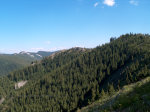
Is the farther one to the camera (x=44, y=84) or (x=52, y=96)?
(x=44, y=84)

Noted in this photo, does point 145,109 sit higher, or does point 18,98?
point 145,109

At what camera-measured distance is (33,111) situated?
10462cm

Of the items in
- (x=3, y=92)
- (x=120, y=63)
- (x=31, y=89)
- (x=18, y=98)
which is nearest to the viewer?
(x=120, y=63)

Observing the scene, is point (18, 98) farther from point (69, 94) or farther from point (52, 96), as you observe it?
point (69, 94)

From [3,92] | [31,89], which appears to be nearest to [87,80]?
[31,89]

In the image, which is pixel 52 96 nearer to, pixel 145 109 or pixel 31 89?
pixel 31 89

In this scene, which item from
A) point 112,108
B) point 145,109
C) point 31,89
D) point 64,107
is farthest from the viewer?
point 31,89

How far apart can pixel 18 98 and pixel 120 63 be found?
114m

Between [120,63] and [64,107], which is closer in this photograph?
[64,107]

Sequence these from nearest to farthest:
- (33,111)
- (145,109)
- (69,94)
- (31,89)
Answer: (145,109)
(33,111)
(69,94)
(31,89)

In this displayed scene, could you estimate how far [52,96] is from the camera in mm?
125000

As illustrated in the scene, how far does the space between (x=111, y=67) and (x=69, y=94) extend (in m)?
49.7

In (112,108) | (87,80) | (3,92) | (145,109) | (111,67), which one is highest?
(145,109)

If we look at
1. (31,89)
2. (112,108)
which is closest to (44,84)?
(31,89)
